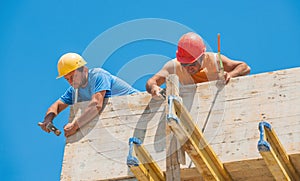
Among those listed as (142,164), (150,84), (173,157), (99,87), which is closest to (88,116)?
(99,87)

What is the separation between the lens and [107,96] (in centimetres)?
1019

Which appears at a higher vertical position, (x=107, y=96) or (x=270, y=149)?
(x=107, y=96)

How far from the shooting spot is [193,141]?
8.09 metres

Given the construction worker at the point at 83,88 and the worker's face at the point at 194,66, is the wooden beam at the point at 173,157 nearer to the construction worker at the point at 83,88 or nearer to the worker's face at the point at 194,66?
the worker's face at the point at 194,66

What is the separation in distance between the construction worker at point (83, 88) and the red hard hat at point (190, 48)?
124 centimetres

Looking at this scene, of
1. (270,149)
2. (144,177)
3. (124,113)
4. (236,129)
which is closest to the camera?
(270,149)

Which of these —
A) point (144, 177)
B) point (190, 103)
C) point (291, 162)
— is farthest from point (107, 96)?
point (291, 162)

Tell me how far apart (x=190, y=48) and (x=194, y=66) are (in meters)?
0.24

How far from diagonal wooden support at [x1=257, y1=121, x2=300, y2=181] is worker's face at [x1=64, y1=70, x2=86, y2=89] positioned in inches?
130

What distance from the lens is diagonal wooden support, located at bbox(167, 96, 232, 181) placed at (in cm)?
784

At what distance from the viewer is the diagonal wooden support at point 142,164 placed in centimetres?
827

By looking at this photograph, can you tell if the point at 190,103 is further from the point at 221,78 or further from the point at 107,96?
the point at 107,96

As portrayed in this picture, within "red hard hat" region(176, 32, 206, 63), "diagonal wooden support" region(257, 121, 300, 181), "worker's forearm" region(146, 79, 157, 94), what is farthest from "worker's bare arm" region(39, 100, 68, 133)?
"diagonal wooden support" region(257, 121, 300, 181)

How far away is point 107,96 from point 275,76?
2.35 m
